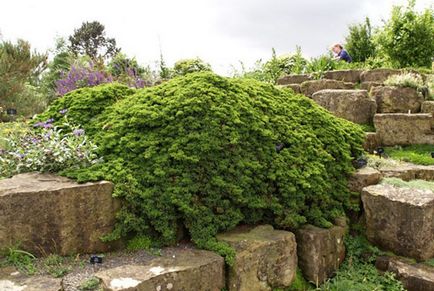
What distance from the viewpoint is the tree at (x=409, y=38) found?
11.7 meters

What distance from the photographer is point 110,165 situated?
3.18 meters

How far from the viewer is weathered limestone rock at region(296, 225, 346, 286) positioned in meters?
3.35

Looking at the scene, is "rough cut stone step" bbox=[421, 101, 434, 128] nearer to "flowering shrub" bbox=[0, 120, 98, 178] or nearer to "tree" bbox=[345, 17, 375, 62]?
"flowering shrub" bbox=[0, 120, 98, 178]

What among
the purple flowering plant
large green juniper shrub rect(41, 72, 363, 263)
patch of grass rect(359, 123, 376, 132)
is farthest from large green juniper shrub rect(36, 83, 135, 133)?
patch of grass rect(359, 123, 376, 132)

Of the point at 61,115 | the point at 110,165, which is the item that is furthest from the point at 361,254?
the point at 61,115

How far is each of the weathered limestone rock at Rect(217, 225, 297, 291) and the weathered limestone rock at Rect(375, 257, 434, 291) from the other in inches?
35.3

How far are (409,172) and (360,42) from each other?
12.0 meters

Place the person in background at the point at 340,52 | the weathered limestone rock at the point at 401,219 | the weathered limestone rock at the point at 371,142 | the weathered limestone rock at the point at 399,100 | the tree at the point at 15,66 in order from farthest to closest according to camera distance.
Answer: the person in background at the point at 340,52 → the tree at the point at 15,66 → the weathered limestone rock at the point at 399,100 → the weathered limestone rock at the point at 371,142 → the weathered limestone rock at the point at 401,219

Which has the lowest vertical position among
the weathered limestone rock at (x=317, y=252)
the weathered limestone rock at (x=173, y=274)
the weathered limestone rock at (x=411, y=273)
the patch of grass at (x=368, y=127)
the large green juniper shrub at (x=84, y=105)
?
the weathered limestone rock at (x=411, y=273)

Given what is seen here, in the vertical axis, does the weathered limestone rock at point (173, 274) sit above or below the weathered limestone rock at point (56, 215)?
below

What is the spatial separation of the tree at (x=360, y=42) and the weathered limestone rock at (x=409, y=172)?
37.8ft

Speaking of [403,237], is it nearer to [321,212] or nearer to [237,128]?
[321,212]

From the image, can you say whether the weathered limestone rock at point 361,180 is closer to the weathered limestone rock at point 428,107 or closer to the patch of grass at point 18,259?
the weathered limestone rock at point 428,107

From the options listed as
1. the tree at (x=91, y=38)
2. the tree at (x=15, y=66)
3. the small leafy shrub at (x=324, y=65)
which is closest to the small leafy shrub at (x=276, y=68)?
the small leafy shrub at (x=324, y=65)
